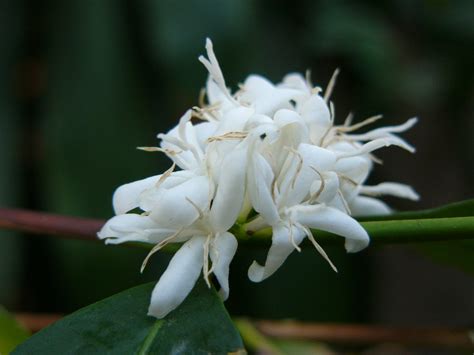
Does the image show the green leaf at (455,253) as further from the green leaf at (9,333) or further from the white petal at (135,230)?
the green leaf at (9,333)

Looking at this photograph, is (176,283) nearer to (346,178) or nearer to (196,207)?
(196,207)

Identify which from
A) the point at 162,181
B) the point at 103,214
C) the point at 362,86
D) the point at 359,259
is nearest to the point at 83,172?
the point at 103,214

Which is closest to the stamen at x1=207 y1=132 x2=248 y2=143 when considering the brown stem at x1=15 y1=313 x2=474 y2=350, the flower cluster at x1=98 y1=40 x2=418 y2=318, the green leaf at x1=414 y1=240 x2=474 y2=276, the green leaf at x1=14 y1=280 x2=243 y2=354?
the flower cluster at x1=98 y1=40 x2=418 y2=318

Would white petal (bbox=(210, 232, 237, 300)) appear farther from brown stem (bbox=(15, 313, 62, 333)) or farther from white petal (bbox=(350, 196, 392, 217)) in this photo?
brown stem (bbox=(15, 313, 62, 333))

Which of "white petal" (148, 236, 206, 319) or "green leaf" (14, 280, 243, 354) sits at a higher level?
"white petal" (148, 236, 206, 319)

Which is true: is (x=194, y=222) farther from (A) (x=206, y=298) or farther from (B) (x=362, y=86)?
(B) (x=362, y=86)

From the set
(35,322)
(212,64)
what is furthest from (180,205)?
(35,322)

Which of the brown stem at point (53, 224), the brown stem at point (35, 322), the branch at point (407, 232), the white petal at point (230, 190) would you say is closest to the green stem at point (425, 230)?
the branch at point (407, 232)
